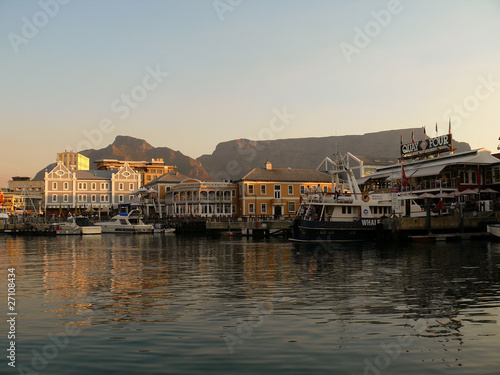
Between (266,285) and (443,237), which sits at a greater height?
(443,237)

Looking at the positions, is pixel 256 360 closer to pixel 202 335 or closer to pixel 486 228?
pixel 202 335

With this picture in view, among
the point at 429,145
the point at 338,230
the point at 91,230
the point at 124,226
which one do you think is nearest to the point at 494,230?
the point at 338,230

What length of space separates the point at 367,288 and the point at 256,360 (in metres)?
9.84

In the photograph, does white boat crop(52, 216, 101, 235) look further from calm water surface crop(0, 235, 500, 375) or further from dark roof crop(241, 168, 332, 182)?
calm water surface crop(0, 235, 500, 375)

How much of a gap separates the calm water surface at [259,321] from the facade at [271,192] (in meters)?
58.9

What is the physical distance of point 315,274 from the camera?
23891 mm

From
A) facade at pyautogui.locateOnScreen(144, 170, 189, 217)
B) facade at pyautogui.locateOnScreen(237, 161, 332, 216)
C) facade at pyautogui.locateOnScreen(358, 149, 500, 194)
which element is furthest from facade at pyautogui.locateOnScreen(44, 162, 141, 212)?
facade at pyautogui.locateOnScreen(358, 149, 500, 194)

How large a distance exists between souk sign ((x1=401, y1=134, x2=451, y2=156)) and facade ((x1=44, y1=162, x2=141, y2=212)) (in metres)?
58.6

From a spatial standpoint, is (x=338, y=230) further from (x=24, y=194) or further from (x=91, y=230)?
(x=24, y=194)

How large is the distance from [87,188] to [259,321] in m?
103

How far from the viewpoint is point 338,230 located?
156ft

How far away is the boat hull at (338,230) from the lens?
47.1 metres

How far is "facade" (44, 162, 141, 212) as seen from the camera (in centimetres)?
10681

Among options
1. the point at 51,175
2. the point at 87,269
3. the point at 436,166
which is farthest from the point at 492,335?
the point at 51,175
